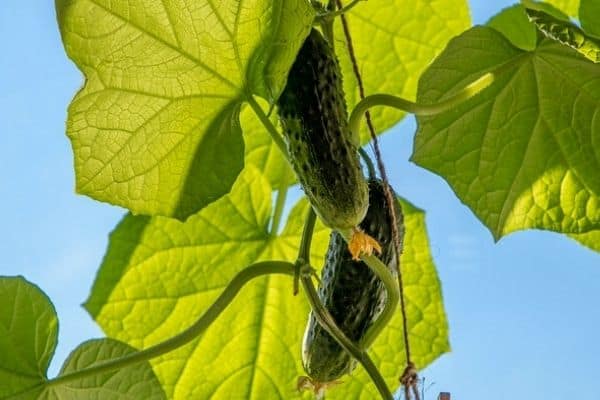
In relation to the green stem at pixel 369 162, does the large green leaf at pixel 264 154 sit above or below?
above

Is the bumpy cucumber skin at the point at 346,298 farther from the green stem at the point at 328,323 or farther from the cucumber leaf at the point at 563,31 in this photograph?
the cucumber leaf at the point at 563,31

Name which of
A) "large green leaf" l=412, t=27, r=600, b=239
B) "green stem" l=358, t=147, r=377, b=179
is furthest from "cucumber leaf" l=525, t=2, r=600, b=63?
"green stem" l=358, t=147, r=377, b=179

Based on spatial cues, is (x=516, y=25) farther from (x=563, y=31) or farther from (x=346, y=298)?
(x=346, y=298)

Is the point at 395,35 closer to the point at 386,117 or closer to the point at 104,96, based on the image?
the point at 386,117

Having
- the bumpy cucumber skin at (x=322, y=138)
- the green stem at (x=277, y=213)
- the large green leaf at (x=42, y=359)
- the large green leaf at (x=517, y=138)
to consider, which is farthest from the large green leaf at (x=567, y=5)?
the large green leaf at (x=42, y=359)

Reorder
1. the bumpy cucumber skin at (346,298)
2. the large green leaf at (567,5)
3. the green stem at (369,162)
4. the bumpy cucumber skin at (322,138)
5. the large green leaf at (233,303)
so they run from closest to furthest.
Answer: the bumpy cucumber skin at (322,138) → the bumpy cucumber skin at (346,298) → the green stem at (369,162) → the large green leaf at (233,303) → the large green leaf at (567,5)

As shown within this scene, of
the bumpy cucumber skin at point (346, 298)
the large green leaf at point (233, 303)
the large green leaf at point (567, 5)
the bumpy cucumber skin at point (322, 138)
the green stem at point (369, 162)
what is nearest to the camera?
the bumpy cucumber skin at point (322, 138)

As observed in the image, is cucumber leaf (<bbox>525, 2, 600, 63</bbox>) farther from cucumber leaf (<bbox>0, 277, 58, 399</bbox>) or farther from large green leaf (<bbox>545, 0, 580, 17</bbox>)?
cucumber leaf (<bbox>0, 277, 58, 399</bbox>)

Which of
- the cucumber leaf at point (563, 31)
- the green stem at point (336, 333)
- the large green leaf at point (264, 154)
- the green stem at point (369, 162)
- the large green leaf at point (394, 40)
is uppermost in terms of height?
the large green leaf at point (394, 40)

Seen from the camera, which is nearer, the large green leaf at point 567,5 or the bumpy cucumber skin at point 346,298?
the bumpy cucumber skin at point 346,298

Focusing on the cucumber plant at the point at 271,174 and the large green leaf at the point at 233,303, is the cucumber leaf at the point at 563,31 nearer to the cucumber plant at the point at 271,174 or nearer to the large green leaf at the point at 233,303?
the cucumber plant at the point at 271,174
